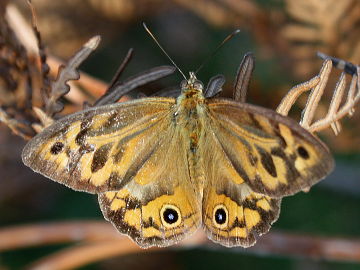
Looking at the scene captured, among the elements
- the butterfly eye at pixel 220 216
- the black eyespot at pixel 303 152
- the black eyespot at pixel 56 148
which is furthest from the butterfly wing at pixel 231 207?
the black eyespot at pixel 56 148

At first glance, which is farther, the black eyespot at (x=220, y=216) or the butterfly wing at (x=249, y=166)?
the black eyespot at (x=220, y=216)

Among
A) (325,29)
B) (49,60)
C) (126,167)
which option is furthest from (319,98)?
(49,60)

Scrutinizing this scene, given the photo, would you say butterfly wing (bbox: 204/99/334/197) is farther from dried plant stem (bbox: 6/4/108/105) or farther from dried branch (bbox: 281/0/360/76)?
dried branch (bbox: 281/0/360/76)

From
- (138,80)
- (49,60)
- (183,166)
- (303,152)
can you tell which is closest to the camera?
(303,152)

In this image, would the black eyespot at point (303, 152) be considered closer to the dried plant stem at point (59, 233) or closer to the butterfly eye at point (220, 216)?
the butterfly eye at point (220, 216)

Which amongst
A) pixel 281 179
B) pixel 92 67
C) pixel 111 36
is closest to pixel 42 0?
pixel 111 36

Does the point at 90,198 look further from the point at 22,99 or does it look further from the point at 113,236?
the point at 22,99

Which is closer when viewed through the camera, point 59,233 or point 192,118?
point 192,118

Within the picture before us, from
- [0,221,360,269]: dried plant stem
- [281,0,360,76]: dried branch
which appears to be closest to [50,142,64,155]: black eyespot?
[0,221,360,269]: dried plant stem

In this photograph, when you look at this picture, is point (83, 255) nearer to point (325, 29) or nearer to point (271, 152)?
point (271, 152)
